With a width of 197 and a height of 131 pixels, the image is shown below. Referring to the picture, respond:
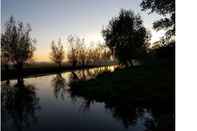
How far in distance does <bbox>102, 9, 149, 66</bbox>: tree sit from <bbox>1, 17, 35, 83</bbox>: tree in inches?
369

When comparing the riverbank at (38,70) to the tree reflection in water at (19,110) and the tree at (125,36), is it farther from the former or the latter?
the tree reflection in water at (19,110)

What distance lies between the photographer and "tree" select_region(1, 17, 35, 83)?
19.1 m

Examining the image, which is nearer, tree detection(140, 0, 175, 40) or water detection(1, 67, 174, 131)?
water detection(1, 67, 174, 131)

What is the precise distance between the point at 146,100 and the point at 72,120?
411 cm

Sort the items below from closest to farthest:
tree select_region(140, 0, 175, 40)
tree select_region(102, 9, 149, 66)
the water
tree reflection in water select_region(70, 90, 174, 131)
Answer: tree reflection in water select_region(70, 90, 174, 131), the water, tree select_region(140, 0, 175, 40), tree select_region(102, 9, 149, 66)

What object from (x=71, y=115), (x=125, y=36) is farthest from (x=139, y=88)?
(x=125, y=36)

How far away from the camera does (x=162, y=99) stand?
1165 centimetres

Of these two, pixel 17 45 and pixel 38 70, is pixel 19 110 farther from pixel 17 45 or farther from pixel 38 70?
pixel 38 70

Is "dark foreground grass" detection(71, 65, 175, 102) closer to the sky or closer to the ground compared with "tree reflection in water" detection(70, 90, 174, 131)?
closer to the sky

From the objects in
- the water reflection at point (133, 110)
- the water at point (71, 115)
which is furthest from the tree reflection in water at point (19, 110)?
the water reflection at point (133, 110)

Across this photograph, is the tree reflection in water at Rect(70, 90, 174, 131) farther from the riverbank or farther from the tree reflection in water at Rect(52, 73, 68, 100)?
the riverbank

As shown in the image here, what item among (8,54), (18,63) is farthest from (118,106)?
(18,63)

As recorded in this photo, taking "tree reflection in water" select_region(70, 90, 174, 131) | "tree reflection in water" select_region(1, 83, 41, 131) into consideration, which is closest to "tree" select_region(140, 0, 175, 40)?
"tree reflection in water" select_region(70, 90, 174, 131)
